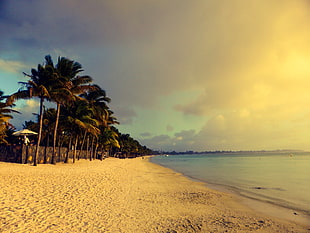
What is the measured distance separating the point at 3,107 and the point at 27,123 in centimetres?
2930

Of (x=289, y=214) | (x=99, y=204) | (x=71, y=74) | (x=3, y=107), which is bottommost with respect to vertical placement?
(x=289, y=214)

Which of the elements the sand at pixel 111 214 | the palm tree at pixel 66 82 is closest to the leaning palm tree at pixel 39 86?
the palm tree at pixel 66 82

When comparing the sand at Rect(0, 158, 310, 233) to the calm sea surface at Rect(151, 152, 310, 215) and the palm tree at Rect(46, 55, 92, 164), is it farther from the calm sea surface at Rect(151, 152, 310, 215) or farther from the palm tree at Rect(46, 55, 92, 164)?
the palm tree at Rect(46, 55, 92, 164)

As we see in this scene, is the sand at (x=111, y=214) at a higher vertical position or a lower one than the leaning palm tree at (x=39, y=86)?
lower

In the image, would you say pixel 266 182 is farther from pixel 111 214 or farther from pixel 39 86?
pixel 39 86

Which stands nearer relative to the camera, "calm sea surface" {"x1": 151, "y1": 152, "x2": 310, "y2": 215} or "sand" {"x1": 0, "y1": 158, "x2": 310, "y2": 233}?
"sand" {"x1": 0, "y1": 158, "x2": 310, "y2": 233}

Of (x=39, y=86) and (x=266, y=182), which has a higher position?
(x=39, y=86)

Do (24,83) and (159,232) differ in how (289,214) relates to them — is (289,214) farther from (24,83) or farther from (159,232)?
(24,83)

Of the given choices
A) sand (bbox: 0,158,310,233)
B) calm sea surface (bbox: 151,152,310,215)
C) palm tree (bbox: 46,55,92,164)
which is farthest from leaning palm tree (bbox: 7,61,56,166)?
calm sea surface (bbox: 151,152,310,215)

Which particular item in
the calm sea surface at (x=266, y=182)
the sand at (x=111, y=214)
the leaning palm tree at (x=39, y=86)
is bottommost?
the calm sea surface at (x=266, y=182)

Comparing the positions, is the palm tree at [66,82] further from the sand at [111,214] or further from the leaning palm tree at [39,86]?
the sand at [111,214]

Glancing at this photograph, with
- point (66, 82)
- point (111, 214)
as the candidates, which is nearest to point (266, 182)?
point (111, 214)

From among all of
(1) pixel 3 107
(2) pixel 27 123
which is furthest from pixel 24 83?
(2) pixel 27 123

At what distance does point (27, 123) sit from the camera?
52.2 meters
